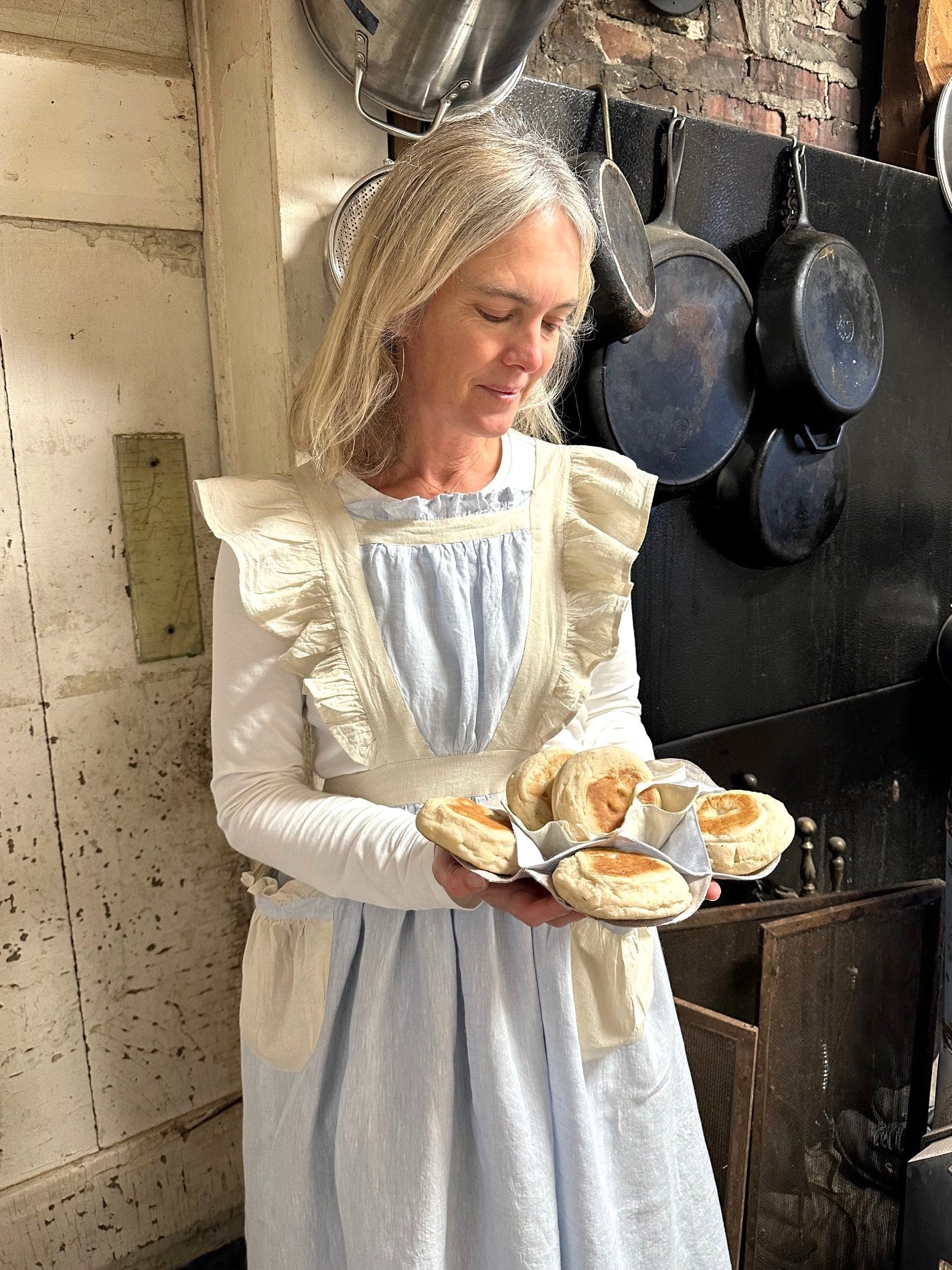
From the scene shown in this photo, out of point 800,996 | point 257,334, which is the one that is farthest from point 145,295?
point 800,996

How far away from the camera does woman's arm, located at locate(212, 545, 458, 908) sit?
3.29 feet

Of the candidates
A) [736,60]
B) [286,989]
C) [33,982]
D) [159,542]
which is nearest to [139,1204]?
[33,982]

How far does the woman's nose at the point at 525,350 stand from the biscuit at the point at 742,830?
0.48 m

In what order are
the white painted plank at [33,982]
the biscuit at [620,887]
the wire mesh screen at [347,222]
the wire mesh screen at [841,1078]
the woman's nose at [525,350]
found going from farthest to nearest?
1. the wire mesh screen at [841,1078]
2. the white painted plank at [33,982]
3. the wire mesh screen at [347,222]
4. the woman's nose at [525,350]
5. the biscuit at [620,887]

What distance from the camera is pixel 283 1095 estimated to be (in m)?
1.14

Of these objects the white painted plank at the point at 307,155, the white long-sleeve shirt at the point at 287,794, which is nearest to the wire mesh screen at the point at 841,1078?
the white long-sleeve shirt at the point at 287,794

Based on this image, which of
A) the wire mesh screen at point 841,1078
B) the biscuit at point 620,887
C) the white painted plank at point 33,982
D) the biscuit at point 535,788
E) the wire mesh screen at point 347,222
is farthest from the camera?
the wire mesh screen at point 841,1078

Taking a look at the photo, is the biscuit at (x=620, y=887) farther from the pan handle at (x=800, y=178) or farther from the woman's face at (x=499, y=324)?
the pan handle at (x=800, y=178)

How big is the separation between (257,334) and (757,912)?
117cm

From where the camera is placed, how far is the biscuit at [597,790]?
0.89m

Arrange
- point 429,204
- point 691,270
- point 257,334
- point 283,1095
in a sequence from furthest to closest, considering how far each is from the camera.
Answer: point 691,270 < point 257,334 < point 283,1095 < point 429,204

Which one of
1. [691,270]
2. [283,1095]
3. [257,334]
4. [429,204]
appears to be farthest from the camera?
[691,270]

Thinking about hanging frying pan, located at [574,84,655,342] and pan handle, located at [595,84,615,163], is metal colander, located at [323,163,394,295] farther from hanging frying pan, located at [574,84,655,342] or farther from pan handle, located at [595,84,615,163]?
pan handle, located at [595,84,615,163]

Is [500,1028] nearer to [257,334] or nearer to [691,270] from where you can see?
[257,334]
